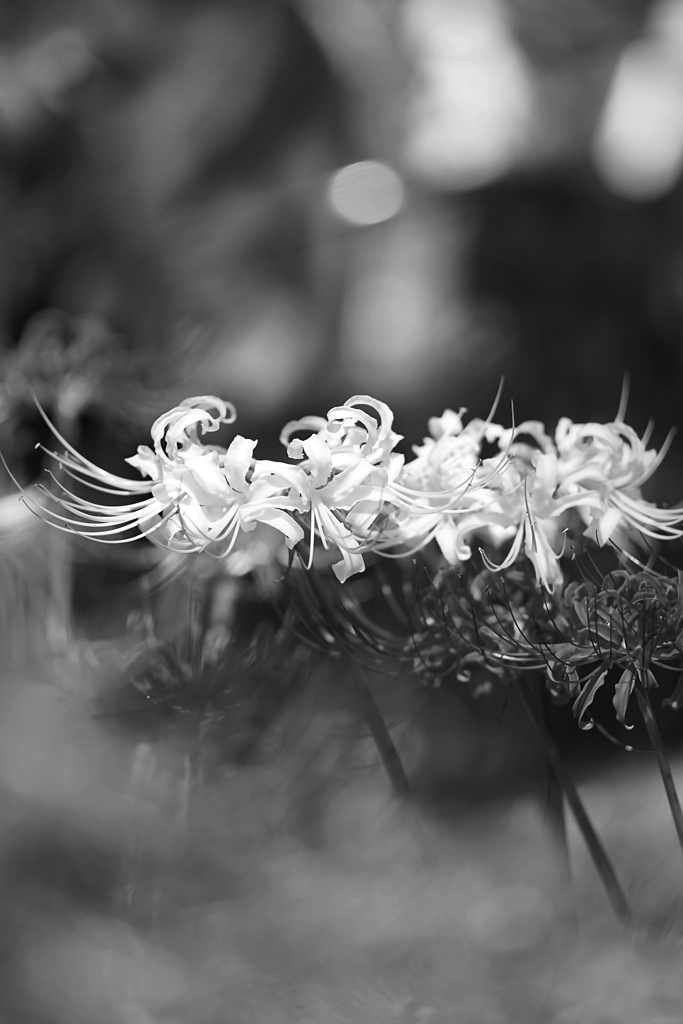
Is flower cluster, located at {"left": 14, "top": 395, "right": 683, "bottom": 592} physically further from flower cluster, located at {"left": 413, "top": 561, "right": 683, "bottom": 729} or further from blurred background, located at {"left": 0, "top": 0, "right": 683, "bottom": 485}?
blurred background, located at {"left": 0, "top": 0, "right": 683, "bottom": 485}

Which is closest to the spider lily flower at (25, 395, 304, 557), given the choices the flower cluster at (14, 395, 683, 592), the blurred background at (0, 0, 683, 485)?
the flower cluster at (14, 395, 683, 592)

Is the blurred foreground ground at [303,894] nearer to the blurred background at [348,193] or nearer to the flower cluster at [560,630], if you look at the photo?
the flower cluster at [560,630]

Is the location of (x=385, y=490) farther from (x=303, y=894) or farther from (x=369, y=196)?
(x=369, y=196)

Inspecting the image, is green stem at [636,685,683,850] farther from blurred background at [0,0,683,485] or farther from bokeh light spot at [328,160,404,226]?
bokeh light spot at [328,160,404,226]

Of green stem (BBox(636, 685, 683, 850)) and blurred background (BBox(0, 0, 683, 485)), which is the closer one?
green stem (BBox(636, 685, 683, 850))

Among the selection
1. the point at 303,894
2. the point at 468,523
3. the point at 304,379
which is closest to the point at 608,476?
the point at 468,523

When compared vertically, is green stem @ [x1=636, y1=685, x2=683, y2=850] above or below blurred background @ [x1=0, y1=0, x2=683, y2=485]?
below

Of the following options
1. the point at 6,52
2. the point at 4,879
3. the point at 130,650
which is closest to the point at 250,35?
the point at 6,52

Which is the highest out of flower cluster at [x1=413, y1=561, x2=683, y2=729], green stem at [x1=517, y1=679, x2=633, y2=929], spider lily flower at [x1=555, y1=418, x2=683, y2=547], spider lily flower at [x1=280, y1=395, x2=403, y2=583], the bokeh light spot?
the bokeh light spot
